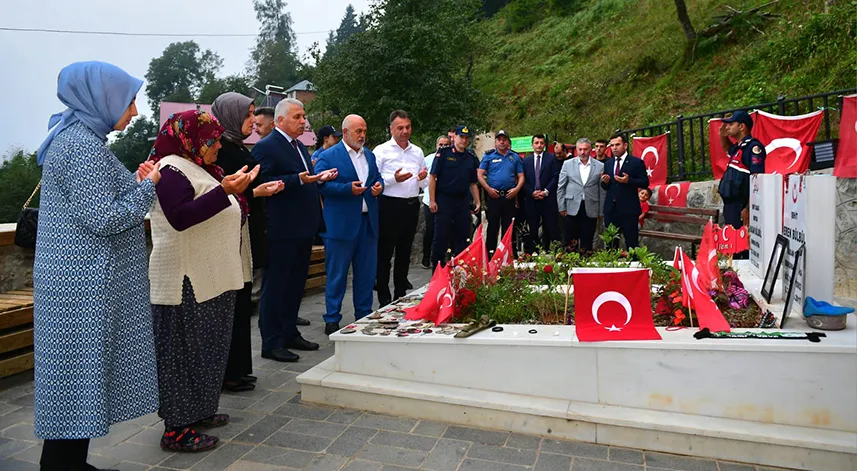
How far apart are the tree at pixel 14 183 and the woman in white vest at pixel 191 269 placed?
6.09 m

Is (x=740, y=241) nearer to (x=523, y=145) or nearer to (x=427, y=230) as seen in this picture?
(x=427, y=230)

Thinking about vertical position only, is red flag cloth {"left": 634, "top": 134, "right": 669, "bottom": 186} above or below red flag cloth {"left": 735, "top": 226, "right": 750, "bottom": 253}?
above

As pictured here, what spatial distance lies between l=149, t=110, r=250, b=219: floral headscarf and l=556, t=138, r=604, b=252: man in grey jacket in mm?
6192

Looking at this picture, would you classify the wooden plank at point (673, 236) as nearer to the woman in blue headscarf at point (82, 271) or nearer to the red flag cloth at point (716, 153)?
the red flag cloth at point (716, 153)

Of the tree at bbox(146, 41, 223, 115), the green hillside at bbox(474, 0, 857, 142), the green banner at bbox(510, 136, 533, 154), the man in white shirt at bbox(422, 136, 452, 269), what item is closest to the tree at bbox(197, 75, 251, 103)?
the tree at bbox(146, 41, 223, 115)

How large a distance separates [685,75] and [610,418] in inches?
620

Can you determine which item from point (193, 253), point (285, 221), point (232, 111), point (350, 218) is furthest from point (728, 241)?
point (193, 253)

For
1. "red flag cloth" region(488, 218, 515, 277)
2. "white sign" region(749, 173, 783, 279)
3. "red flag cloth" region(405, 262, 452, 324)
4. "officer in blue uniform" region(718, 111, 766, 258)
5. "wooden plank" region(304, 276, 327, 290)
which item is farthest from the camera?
"wooden plank" region(304, 276, 327, 290)

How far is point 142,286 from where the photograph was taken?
289cm

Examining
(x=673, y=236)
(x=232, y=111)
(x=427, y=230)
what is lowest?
(x=673, y=236)

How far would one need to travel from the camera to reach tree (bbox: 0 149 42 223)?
882 centimetres

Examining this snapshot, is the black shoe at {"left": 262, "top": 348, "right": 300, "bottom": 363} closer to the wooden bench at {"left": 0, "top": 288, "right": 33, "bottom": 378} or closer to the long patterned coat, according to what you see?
the wooden bench at {"left": 0, "top": 288, "right": 33, "bottom": 378}

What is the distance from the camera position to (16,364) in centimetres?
461

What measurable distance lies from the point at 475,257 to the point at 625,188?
13.0 feet
